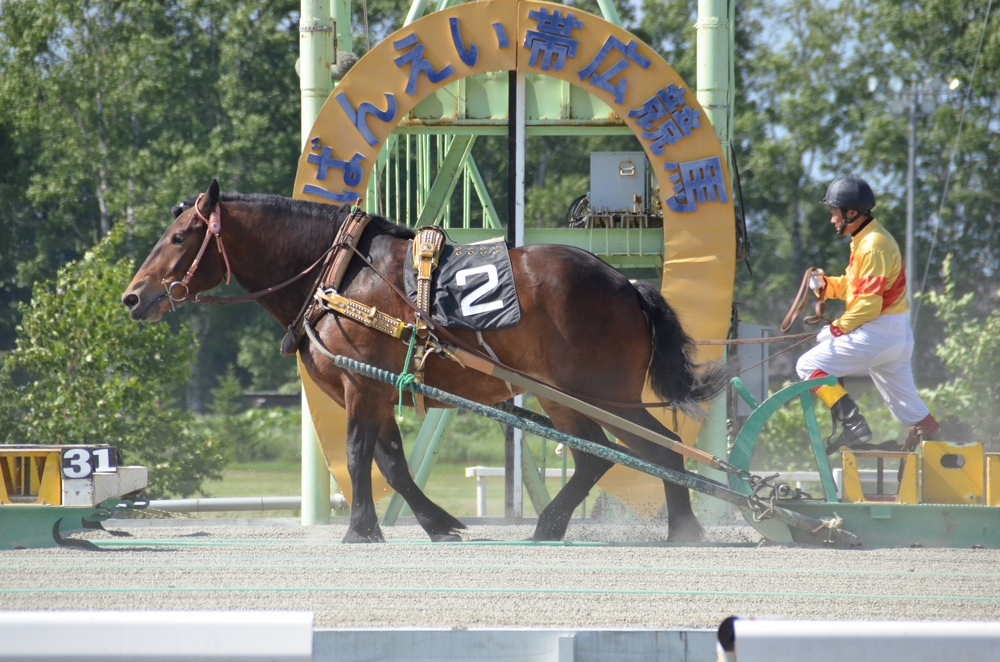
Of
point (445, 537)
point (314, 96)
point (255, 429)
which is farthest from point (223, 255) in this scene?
point (255, 429)

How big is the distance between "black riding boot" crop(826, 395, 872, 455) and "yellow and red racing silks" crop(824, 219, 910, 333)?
420 mm

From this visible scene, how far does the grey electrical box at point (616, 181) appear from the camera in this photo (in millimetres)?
7660

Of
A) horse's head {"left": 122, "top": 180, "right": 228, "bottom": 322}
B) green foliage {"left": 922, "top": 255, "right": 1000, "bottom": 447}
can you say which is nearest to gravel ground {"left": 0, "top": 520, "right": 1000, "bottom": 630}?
horse's head {"left": 122, "top": 180, "right": 228, "bottom": 322}

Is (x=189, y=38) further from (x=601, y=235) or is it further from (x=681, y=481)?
(x=681, y=481)

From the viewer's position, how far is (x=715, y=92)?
7.34 meters

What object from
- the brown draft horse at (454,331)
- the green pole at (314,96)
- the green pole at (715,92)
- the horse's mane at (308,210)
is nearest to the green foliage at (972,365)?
the green pole at (715,92)

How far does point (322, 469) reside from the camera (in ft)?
24.3

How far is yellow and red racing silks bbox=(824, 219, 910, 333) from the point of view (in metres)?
5.57

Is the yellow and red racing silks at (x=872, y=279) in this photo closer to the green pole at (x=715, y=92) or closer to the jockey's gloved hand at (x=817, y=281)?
the jockey's gloved hand at (x=817, y=281)

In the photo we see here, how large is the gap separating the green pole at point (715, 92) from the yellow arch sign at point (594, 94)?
316 mm

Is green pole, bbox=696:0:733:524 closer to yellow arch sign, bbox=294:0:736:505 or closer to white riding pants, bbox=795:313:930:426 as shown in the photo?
yellow arch sign, bbox=294:0:736:505

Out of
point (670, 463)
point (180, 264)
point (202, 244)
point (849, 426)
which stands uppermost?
point (202, 244)

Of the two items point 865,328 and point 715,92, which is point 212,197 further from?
point 865,328

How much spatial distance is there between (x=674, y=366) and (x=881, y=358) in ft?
3.64
